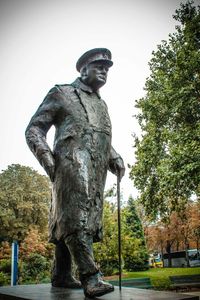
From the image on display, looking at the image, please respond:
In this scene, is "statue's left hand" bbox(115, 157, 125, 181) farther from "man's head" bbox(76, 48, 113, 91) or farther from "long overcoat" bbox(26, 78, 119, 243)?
"man's head" bbox(76, 48, 113, 91)

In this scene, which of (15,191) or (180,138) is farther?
(15,191)

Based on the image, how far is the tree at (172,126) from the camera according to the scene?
1363 centimetres

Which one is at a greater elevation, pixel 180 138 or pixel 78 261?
pixel 180 138

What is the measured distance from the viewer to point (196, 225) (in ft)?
101

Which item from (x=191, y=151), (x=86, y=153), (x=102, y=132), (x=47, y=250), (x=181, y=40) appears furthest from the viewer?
(x=47, y=250)

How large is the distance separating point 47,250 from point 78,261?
2166cm

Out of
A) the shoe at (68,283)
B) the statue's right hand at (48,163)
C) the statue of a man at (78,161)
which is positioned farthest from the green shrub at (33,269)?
the statue's right hand at (48,163)

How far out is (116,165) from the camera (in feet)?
11.4

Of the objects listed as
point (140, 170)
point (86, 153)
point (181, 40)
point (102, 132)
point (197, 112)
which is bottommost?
point (86, 153)

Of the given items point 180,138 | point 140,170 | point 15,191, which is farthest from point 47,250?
point 180,138

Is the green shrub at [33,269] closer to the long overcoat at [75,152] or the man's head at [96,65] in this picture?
the long overcoat at [75,152]

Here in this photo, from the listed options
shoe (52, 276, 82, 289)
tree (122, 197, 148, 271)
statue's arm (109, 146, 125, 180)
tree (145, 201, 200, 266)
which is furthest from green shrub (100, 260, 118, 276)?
statue's arm (109, 146, 125, 180)

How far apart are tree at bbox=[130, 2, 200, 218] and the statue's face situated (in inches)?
401

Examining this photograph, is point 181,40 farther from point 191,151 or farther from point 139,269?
point 139,269
